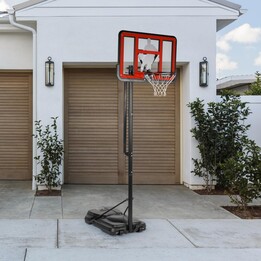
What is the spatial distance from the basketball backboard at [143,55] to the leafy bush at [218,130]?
244cm

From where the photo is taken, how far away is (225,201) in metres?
6.94

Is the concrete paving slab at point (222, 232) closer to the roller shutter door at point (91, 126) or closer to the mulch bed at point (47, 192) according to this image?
the mulch bed at point (47, 192)

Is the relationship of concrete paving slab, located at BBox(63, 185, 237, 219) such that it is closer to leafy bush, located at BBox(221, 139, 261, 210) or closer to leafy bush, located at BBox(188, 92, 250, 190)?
leafy bush, located at BBox(221, 139, 261, 210)

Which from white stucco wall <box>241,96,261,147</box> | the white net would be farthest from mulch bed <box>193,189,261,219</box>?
the white net

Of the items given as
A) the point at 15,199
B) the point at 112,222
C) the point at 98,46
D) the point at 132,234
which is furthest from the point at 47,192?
the point at 98,46

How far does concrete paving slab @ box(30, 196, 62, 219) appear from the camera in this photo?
566 centimetres

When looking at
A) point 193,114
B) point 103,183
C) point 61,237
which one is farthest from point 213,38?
point 61,237

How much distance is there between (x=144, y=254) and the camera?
4.08m

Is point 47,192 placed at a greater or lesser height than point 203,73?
lesser

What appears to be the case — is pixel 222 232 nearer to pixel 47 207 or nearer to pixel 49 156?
pixel 47 207

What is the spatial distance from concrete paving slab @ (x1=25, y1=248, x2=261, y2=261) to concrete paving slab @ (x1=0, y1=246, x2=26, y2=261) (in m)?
0.08

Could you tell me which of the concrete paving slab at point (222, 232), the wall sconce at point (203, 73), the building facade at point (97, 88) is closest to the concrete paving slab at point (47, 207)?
the building facade at point (97, 88)

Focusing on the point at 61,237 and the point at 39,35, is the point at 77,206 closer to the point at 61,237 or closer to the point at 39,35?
the point at 61,237

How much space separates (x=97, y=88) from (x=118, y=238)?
4.66 m
